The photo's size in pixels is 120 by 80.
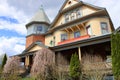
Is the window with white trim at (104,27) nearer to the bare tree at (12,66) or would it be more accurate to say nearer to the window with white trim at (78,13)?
the window with white trim at (78,13)

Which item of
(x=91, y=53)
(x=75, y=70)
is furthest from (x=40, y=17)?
(x=75, y=70)

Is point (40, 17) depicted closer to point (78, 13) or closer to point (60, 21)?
point (60, 21)

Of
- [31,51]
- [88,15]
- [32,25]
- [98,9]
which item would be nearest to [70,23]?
[88,15]

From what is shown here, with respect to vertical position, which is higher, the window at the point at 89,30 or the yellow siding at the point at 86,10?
the yellow siding at the point at 86,10

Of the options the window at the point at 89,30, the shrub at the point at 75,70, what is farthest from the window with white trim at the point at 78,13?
the shrub at the point at 75,70

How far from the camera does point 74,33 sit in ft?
84.1

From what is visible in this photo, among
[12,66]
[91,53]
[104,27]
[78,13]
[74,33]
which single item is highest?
[78,13]

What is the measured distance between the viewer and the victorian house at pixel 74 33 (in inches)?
760

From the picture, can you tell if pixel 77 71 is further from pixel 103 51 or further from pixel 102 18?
A: pixel 102 18

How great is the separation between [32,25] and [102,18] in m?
14.9

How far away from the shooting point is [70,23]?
25.3 meters

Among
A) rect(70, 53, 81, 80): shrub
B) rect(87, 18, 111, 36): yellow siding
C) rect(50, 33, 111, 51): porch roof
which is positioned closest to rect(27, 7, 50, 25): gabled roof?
rect(87, 18, 111, 36): yellow siding

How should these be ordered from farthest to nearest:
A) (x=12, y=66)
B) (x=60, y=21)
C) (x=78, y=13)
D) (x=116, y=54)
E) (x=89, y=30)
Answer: (x=60, y=21), (x=78, y=13), (x=89, y=30), (x=12, y=66), (x=116, y=54)

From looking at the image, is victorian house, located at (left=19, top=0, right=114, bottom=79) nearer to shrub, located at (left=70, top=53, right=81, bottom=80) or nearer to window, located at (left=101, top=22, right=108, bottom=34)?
window, located at (left=101, top=22, right=108, bottom=34)
